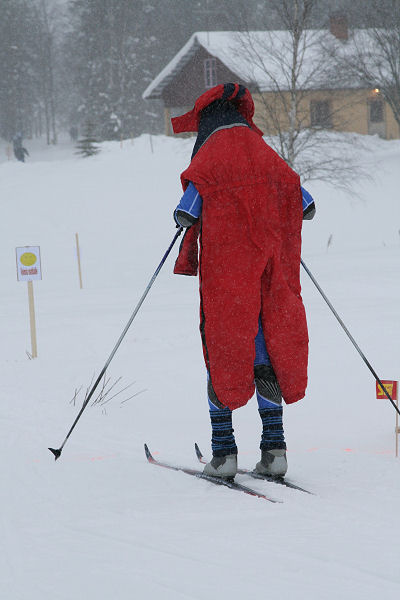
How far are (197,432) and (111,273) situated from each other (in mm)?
12919

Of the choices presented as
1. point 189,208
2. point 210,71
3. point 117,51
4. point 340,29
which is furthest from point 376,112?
point 189,208

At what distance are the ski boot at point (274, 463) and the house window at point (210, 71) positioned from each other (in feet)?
117

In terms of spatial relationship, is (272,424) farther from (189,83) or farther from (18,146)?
(189,83)

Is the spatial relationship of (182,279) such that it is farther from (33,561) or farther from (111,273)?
(33,561)

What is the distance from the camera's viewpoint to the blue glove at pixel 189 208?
3.25m

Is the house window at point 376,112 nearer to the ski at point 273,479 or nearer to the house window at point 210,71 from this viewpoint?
the house window at point 210,71

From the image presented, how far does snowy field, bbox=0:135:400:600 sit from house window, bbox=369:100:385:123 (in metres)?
29.2

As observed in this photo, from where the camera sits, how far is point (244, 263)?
3236 mm

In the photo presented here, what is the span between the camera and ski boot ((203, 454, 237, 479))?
337 centimetres

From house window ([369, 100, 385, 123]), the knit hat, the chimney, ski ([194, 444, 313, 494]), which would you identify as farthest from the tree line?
ski ([194, 444, 313, 494])

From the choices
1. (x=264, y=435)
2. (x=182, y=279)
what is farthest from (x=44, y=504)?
(x=182, y=279)

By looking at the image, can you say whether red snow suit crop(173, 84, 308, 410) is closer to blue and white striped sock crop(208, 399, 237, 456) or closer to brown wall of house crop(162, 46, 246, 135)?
blue and white striped sock crop(208, 399, 237, 456)

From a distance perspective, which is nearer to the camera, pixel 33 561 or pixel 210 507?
pixel 33 561

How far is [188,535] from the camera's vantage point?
104 inches
